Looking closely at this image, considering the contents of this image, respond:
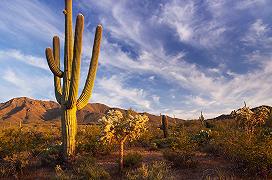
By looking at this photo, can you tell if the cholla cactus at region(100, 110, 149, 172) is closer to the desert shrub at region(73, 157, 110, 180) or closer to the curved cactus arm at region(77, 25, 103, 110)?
the desert shrub at region(73, 157, 110, 180)

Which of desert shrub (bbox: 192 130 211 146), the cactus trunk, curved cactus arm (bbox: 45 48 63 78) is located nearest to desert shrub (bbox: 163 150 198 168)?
the cactus trunk

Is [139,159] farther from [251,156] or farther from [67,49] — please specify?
[67,49]

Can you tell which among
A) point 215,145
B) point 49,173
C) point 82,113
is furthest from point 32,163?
point 82,113

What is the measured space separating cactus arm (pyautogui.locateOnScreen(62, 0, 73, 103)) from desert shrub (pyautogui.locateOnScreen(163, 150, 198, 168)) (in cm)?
426

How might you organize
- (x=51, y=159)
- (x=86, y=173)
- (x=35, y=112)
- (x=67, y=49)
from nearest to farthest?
(x=86, y=173) → (x=51, y=159) → (x=67, y=49) → (x=35, y=112)

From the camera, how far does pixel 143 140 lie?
1703 cm

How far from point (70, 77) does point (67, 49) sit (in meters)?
1.07

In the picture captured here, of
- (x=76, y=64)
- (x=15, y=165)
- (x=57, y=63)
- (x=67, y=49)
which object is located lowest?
(x=15, y=165)

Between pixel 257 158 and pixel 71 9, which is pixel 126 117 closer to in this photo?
pixel 257 158

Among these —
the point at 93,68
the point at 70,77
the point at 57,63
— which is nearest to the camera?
the point at 70,77

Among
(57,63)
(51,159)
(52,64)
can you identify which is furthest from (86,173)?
(57,63)

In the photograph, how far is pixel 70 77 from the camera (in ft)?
41.4

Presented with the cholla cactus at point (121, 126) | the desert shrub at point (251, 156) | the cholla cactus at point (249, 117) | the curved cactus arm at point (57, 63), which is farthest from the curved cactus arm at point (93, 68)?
the cholla cactus at point (249, 117)

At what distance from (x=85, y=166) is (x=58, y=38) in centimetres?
609
